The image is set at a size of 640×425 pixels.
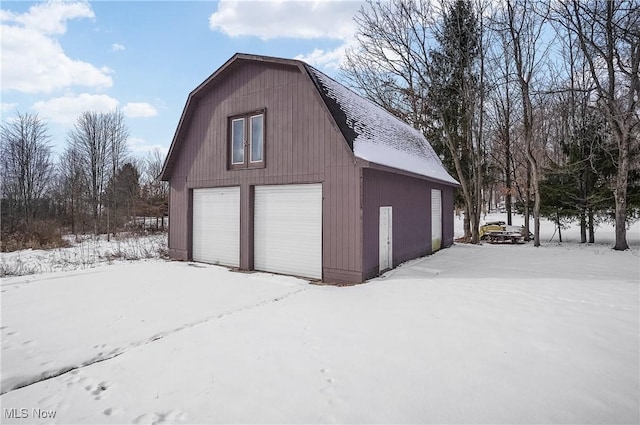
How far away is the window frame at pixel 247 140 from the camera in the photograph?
8961 millimetres

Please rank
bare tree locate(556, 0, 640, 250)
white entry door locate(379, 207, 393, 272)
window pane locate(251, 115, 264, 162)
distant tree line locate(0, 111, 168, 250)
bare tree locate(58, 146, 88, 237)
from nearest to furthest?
white entry door locate(379, 207, 393, 272) < window pane locate(251, 115, 264, 162) < bare tree locate(556, 0, 640, 250) < distant tree line locate(0, 111, 168, 250) < bare tree locate(58, 146, 88, 237)

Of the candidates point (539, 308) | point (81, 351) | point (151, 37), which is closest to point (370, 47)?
point (151, 37)

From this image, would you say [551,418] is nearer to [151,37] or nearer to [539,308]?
[539,308]

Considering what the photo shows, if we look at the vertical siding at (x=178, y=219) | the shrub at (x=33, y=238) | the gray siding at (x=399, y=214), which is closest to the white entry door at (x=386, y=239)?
the gray siding at (x=399, y=214)

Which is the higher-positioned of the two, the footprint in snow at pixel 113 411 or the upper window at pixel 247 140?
the upper window at pixel 247 140

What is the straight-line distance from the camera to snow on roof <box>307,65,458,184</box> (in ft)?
25.3

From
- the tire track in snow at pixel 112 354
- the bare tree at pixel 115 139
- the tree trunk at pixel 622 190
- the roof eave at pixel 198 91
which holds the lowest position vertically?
the tire track in snow at pixel 112 354

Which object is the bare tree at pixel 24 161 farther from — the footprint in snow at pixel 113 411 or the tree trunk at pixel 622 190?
the tree trunk at pixel 622 190

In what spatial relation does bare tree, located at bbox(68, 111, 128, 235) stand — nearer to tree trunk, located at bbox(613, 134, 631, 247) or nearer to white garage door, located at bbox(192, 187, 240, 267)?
white garage door, located at bbox(192, 187, 240, 267)

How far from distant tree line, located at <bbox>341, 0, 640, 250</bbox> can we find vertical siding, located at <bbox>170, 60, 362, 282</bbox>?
9.73m

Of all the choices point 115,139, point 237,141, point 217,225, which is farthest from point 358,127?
point 115,139

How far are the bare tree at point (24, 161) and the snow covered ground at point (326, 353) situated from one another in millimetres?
19483

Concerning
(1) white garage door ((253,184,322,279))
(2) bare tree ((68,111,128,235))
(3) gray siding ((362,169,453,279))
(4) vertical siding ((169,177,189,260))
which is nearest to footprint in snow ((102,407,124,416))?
(3) gray siding ((362,169,453,279))

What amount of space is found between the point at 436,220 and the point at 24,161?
1064 inches
